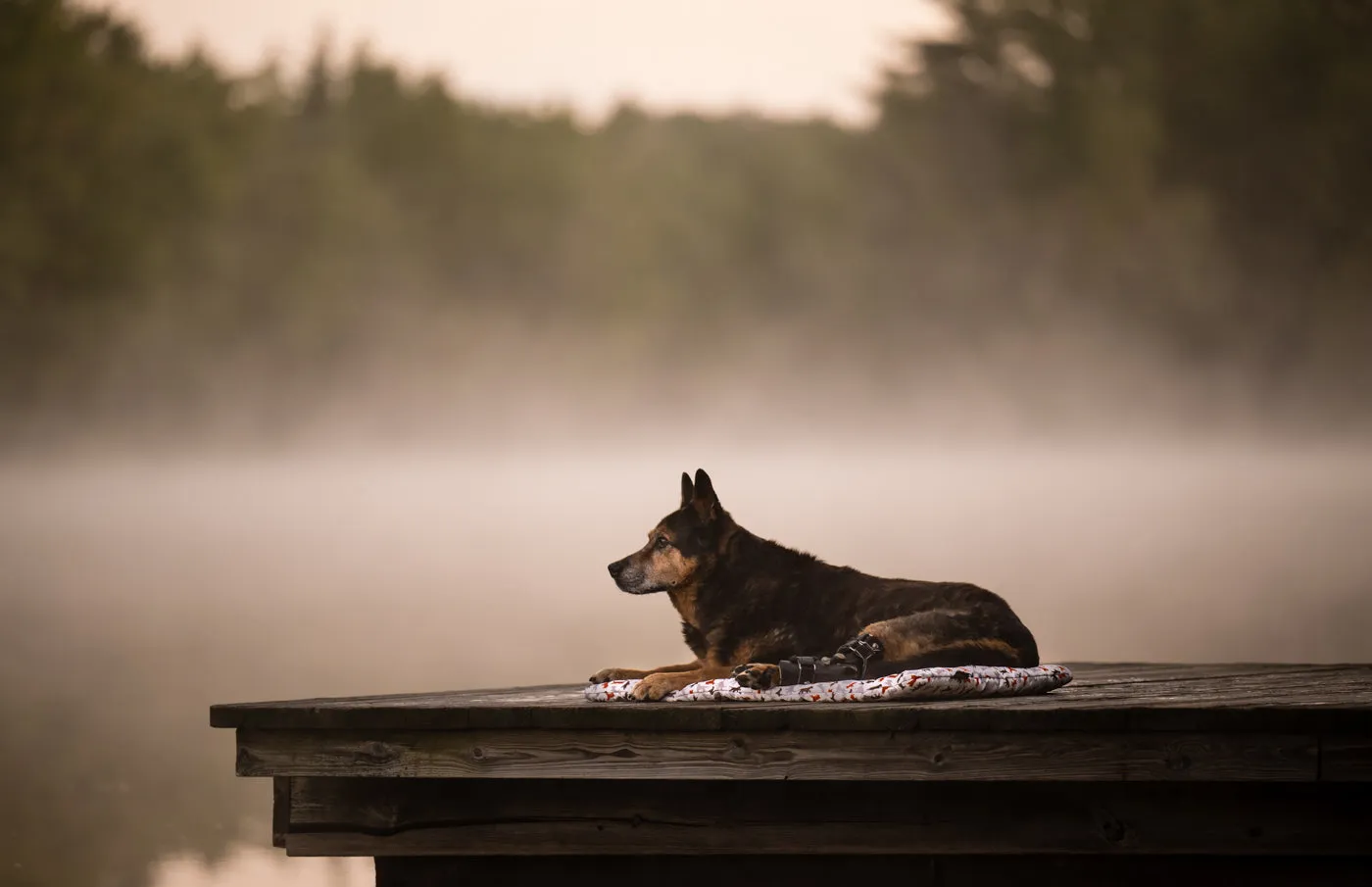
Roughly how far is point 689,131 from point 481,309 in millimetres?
11384

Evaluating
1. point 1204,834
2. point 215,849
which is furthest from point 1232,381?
point 1204,834

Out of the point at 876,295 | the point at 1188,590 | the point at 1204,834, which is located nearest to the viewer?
the point at 1204,834

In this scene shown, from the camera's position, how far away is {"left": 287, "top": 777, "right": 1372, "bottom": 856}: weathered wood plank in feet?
17.3

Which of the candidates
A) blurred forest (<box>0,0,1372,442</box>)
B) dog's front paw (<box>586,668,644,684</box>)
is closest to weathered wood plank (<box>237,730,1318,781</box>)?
dog's front paw (<box>586,668,644,684</box>)

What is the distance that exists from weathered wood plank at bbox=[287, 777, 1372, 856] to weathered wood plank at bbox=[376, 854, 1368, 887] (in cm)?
15

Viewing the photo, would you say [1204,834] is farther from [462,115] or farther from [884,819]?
[462,115]

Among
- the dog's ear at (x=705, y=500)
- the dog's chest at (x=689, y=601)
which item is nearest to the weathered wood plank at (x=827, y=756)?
the dog's chest at (x=689, y=601)

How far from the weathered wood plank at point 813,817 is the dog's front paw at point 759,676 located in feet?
1.06

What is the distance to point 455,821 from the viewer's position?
568 cm

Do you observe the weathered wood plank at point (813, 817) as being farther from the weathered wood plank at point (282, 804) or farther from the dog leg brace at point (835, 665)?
the dog leg brace at point (835, 665)

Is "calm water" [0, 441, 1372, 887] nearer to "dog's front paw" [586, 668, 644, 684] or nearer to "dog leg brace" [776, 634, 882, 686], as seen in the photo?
"dog's front paw" [586, 668, 644, 684]

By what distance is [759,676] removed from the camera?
18.2ft

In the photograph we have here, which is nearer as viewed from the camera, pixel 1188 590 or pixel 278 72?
pixel 1188 590

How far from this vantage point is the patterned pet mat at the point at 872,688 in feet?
17.9
